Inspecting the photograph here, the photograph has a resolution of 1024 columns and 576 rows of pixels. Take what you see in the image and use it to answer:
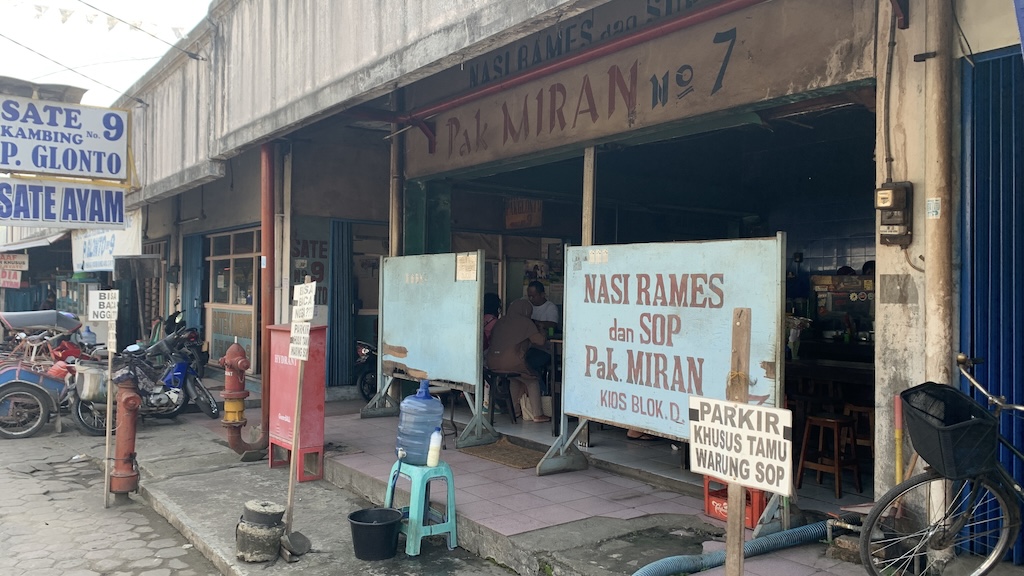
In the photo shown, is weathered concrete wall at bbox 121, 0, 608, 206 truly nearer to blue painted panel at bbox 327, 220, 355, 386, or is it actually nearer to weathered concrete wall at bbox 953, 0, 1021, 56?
weathered concrete wall at bbox 953, 0, 1021, 56

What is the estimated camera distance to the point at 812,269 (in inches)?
511

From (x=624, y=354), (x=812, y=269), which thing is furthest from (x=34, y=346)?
(x=812, y=269)

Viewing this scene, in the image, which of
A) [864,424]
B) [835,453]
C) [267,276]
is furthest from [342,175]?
[835,453]

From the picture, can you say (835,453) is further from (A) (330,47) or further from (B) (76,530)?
(B) (76,530)

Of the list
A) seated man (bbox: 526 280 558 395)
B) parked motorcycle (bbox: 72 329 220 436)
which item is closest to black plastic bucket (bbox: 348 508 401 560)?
seated man (bbox: 526 280 558 395)

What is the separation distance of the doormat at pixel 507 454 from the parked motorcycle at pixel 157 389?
472 centimetres

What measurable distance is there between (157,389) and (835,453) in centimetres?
845

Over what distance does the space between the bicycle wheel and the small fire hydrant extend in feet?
20.0

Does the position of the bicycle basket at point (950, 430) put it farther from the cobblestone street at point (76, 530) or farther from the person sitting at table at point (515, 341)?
the person sitting at table at point (515, 341)

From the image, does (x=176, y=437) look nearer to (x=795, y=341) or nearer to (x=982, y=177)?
(x=795, y=341)

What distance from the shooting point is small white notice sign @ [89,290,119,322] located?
24.0 ft

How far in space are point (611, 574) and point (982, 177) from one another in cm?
309

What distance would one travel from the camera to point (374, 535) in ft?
16.7

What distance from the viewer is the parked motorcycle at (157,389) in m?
9.84
